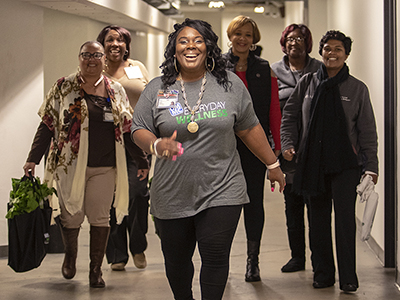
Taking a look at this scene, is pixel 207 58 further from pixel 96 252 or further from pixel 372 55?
pixel 372 55

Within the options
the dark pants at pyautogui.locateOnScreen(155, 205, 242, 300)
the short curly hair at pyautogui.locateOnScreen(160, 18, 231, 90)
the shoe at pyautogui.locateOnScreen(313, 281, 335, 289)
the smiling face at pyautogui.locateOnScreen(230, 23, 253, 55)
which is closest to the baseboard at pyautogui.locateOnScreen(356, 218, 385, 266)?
the shoe at pyautogui.locateOnScreen(313, 281, 335, 289)

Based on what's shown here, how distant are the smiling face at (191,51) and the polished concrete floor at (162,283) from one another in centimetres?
169

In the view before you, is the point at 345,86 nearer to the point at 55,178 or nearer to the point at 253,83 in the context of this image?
the point at 253,83

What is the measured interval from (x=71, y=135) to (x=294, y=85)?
181 cm

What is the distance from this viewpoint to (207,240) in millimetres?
2865

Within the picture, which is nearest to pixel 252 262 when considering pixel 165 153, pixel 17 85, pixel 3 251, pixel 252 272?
pixel 252 272

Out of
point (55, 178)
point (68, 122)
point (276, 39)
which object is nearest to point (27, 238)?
point (55, 178)

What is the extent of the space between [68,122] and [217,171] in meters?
1.57

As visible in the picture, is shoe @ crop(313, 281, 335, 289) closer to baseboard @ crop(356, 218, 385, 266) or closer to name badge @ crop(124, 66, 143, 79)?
baseboard @ crop(356, 218, 385, 266)

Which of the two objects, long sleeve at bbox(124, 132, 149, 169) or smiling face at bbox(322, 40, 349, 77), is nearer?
smiling face at bbox(322, 40, 349, 77)

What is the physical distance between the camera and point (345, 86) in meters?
4.01

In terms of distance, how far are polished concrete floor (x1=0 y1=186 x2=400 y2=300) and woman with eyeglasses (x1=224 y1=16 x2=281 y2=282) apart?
0.26 metres

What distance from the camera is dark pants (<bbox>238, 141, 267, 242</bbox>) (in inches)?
166

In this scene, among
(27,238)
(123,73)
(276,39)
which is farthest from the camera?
(276,39)
